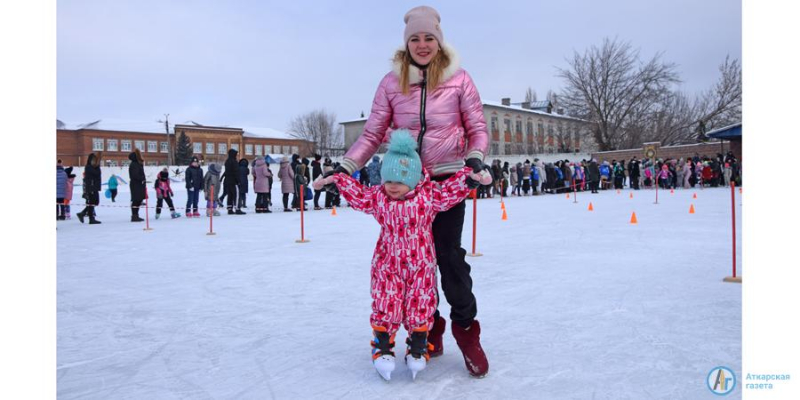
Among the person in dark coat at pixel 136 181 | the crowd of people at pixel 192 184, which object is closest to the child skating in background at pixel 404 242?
the crowd of people at pixel 192 184

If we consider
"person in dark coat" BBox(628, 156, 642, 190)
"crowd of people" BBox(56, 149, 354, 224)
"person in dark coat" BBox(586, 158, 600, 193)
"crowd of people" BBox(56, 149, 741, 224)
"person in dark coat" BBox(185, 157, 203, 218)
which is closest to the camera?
"crowd of people" BBox(56, 149, 354, 224)

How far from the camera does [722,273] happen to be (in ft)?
16.1

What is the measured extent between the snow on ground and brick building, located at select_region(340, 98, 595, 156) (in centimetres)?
5086

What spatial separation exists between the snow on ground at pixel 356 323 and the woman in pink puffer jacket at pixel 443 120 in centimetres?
40

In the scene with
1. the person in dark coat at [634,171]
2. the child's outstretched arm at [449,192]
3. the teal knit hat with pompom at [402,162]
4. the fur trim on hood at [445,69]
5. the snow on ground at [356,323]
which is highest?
the person in dark coat at [634,171]

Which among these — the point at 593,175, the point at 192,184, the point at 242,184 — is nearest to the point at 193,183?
the point at 192,184

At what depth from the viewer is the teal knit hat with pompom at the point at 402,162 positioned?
8.13 feet

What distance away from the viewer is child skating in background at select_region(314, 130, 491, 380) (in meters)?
2.49

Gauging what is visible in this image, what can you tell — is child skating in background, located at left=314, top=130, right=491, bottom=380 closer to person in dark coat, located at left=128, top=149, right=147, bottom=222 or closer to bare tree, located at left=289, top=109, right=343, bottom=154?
person in dark coat, located at left=128, top=149, right=147, bottom=222

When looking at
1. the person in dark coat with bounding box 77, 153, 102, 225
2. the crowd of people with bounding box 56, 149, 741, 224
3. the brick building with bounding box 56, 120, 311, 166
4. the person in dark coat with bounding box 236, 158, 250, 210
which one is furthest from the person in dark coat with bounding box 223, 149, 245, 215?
the brick building with bounding box 56, 120, 311, 166

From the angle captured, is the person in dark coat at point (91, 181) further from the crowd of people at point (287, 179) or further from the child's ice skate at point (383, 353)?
the child's ice skate at point (383, 353)

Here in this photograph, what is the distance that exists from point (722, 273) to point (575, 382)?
3.25 meters

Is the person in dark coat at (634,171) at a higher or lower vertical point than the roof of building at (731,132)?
lower


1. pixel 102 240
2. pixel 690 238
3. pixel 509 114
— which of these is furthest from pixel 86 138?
pixel 690 238
